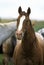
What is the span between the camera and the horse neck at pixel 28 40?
1002cm

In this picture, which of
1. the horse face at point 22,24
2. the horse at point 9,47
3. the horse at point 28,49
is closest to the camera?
the horse face at point 22,24

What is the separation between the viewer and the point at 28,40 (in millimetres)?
10125

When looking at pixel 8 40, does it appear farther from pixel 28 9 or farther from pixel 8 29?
pixel 28 9

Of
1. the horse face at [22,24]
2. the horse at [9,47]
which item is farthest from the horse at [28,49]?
the horse at [9,47]

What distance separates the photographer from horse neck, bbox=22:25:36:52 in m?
10.0

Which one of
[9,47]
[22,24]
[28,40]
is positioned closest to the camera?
[22,24]

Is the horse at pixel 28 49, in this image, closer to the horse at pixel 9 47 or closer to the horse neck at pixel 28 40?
the horse neck at pixel 28 40

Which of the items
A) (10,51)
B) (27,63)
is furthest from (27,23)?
(10,51)

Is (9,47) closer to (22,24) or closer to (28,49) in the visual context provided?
(28,49)

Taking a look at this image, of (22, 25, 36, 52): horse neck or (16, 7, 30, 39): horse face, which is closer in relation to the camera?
(16, 7, 30, 39): horse face

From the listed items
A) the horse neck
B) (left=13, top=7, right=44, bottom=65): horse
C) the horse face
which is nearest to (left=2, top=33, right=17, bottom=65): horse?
(left=13, top=7, right=44, bottom=65): horse

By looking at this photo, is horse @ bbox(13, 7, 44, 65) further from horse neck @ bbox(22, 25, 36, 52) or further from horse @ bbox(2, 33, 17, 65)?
horse @ bbox(2, 33, 17, 65)

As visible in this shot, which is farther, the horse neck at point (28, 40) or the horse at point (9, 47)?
the horse at point (9, 47)

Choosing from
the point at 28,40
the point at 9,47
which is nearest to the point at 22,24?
the point at 28,40
